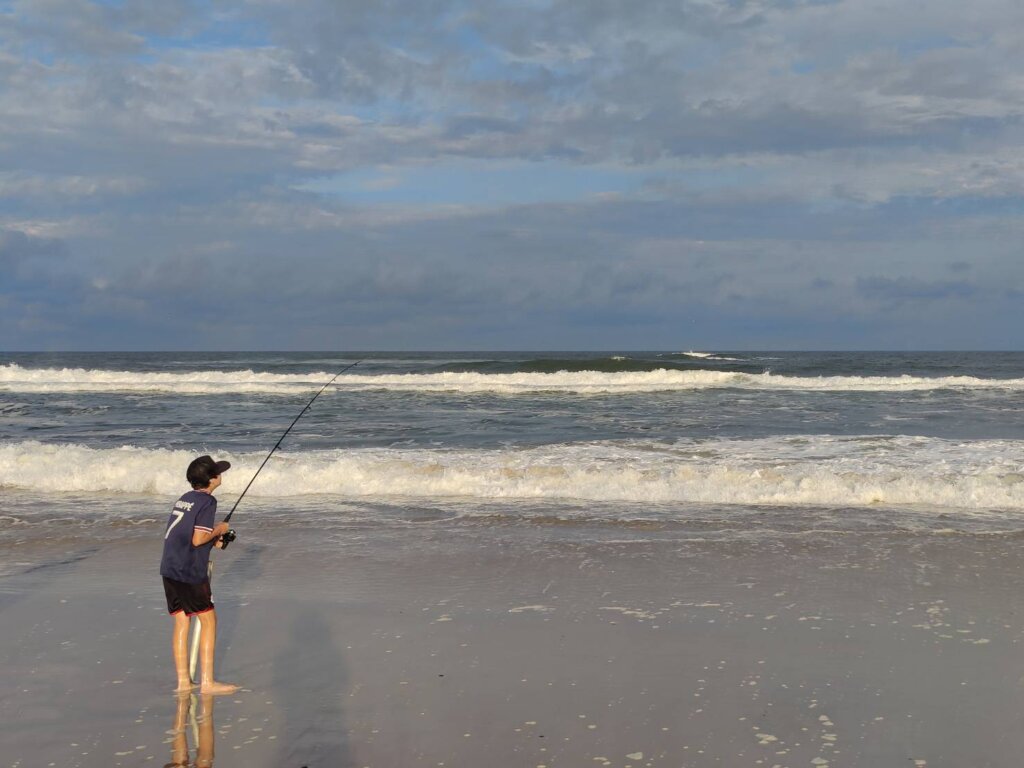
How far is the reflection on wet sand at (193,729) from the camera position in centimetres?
372

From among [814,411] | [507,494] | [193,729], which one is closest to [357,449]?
[507,494]

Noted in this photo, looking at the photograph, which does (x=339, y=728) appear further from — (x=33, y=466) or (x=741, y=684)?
(x=33, y=466)

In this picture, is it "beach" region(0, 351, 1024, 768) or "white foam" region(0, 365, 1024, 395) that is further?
"white foam" region(0, 365, 1024, 395)

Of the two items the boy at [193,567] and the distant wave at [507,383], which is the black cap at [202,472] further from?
the distant wave at [507,383]

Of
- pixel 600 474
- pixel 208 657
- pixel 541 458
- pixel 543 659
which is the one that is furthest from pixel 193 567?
pixel 541 458

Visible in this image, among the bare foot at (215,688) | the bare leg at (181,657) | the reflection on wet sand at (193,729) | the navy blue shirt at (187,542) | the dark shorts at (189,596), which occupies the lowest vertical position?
the reflection on wet sand at (193,729)

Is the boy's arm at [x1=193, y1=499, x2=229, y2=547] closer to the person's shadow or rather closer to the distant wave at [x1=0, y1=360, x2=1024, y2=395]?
the person's shadow

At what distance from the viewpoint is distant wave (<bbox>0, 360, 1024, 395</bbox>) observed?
3219cm

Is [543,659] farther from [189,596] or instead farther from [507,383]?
[507,383]

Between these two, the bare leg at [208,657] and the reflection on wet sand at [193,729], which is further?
the bare leg at [208,657]

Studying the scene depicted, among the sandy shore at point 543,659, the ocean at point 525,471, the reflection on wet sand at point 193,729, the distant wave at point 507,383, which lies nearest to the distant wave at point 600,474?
the ocean at point 525,471

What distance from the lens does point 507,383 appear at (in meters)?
34.4

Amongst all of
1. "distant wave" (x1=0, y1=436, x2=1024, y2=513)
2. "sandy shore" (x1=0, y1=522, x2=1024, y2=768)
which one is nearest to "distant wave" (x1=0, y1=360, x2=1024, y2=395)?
"distant wave" (x1=0, y1=436, x2=1024, y2=513)

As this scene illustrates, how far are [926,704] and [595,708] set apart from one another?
1571mm
